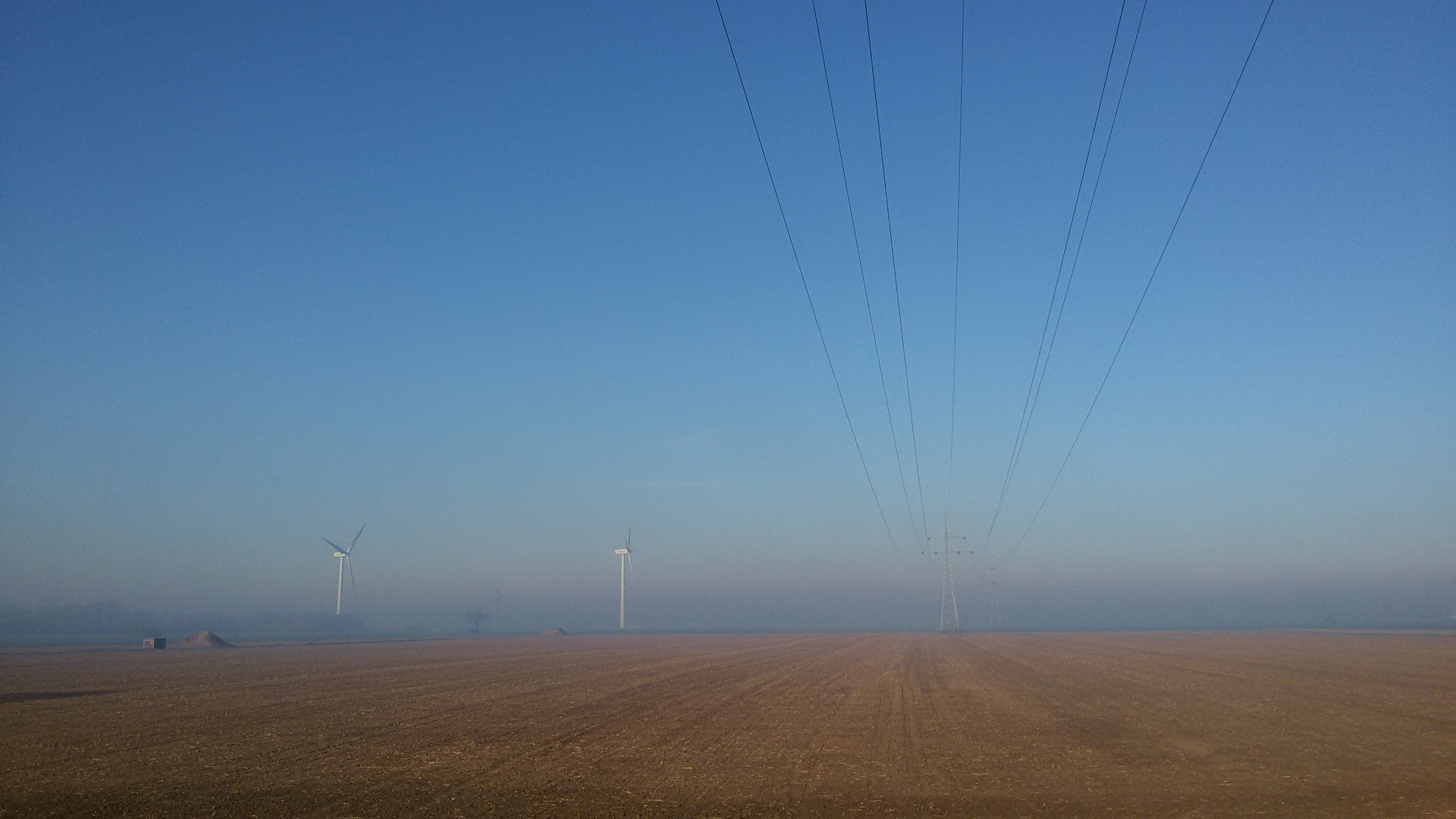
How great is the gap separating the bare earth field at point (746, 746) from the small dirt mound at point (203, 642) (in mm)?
78416

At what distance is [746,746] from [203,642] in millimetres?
119590

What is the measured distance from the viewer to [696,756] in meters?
18.9

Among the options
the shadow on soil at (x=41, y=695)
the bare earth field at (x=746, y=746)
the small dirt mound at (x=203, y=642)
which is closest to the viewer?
the bare earth field at (x=746, y=746)

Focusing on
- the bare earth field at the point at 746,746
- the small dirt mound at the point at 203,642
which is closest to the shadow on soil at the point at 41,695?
the bare earth field at the point at 746,746

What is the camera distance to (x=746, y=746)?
2008 cm

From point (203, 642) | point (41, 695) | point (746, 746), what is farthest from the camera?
point (203, 642)

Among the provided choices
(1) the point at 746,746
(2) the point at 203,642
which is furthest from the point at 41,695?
(2) the point at 203,642

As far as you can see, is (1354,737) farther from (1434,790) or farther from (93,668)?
(93,668)

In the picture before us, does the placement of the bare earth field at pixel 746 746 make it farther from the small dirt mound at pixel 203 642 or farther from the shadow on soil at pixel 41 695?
the small dirt mound at pixel 203 642

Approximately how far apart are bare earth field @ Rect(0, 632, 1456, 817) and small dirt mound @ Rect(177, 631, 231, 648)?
7842cm

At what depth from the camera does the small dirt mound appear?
112m

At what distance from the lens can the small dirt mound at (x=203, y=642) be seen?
367 ft

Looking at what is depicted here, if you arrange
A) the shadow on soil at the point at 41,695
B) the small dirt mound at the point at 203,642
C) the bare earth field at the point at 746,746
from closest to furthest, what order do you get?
the bare earth field at the point at 746,746 → the shadow on soil at the point at 41,695 → the small dirt mound at the point at 203,642

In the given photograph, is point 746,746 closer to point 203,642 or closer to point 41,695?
point 41,695
